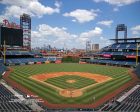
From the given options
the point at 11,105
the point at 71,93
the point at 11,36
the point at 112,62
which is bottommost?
the point at 71,93

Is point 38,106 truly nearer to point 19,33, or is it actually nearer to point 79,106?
point 79,106

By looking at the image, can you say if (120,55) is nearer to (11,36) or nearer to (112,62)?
(112,62)

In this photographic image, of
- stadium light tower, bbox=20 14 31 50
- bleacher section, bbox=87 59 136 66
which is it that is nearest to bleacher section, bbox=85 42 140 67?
bleacher section, bbox=87 59 136 66

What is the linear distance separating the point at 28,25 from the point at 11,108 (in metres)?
89.1

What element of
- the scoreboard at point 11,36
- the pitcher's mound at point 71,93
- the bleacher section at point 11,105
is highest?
the scoreboard at point 11,36

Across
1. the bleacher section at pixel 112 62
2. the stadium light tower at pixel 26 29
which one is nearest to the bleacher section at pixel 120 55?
the bleacher section at pixel 112 62

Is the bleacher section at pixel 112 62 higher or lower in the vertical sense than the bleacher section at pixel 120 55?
lower

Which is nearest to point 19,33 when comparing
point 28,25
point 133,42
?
point 28,25

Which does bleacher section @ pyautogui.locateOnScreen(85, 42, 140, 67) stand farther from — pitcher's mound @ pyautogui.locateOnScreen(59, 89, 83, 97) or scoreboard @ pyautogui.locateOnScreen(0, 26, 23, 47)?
pitcher's mound @ pyautogui.locateOnScreen(59, 89, 83, 97)

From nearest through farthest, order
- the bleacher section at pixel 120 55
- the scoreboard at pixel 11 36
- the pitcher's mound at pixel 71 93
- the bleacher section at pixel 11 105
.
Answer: the bleacher section at pixel 11 105, the pitcher's mound at pixel 71 93, the scoreboard at pixel 11 36, the bleacher section at pixel 120 55

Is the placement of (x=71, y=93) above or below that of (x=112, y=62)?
below

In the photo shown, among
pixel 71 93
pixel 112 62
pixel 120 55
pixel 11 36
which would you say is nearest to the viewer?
pixel 71 93

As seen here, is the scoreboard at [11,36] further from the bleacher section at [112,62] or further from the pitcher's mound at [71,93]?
the pitcher's mound at [71,93]

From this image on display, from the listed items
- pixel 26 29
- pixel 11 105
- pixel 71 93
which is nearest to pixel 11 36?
pixel 26 29
